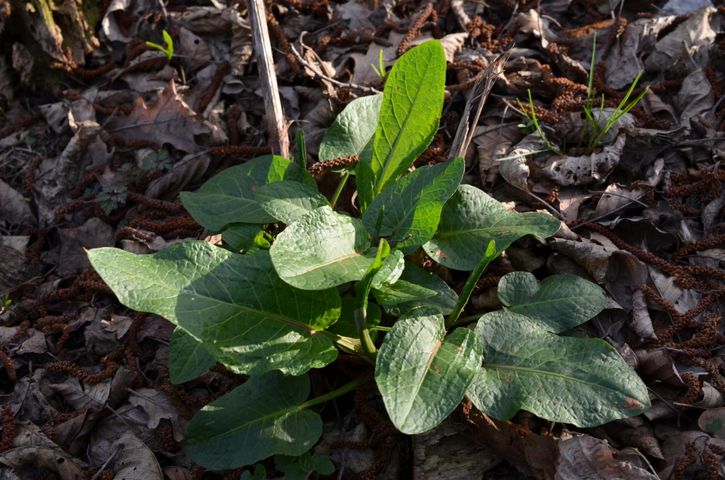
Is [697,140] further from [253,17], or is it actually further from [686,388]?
[253,17]

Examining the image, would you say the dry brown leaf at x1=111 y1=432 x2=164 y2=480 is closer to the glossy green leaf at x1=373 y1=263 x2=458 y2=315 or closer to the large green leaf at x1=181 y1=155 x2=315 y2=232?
the large green leaf at x1=181 y1=155 x2=315 y2=232

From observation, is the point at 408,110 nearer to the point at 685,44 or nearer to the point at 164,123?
the point at 164,123

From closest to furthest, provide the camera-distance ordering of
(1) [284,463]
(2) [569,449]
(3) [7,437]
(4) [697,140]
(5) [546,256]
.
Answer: (2) [569,449], (1) [284,463], (3) [7,437], (5) [546,256], (4) [697,140]

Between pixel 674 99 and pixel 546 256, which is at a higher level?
pixel 674 99

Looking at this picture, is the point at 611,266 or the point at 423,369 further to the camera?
the point at 611,266

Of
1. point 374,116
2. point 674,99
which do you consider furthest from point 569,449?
point 674,99

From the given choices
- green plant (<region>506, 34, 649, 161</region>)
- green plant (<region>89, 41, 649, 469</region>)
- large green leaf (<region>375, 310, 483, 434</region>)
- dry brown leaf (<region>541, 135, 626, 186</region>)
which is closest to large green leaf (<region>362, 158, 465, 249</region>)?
green plant (<region>89, 41, 649, 469</region>)

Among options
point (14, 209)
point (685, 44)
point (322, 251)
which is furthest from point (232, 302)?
point (685, 44)

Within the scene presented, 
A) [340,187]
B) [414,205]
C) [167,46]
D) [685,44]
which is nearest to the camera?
[414,205]
